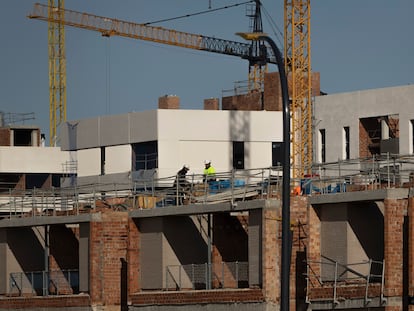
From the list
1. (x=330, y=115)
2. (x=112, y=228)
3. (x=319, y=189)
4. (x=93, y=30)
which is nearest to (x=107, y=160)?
(x=330, y=115)

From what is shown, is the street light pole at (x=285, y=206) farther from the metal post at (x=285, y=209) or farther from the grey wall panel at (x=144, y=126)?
the grey wall panel at (x=144, y=126)

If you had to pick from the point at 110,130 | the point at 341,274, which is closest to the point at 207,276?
the point at 341,274

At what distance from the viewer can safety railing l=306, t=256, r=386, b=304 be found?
135 ft

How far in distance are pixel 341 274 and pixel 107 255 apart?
34.7ft

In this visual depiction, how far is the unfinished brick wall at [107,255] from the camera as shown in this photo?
50.2 m

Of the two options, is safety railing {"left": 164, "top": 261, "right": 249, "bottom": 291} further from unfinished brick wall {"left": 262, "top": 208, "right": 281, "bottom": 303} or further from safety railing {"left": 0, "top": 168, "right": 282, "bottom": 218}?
unfinished brick wall {"left": 262, "top": 208, "right": 281, "bottom": 303}

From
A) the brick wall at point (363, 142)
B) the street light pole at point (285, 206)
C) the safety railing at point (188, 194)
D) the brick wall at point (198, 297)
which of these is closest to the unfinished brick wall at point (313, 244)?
the brick wall at point (198, 297)

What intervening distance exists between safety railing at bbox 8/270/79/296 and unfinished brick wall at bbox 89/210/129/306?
124 inches

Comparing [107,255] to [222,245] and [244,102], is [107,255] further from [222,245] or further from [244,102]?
[244,102]

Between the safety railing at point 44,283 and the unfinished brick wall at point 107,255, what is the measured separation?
3154mm

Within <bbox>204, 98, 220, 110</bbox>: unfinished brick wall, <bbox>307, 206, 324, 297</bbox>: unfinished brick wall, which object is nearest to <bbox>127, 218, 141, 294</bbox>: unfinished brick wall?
<bbox>307, 206, 324, 297</bbox>: unfinished brick wall

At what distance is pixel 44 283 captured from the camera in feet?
179

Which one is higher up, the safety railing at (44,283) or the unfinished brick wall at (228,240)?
the unfinished brick wall at (228,240)

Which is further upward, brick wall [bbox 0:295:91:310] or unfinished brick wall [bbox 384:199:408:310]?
unfinished brick wall [bbox 384:199:408:310]
